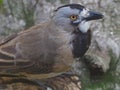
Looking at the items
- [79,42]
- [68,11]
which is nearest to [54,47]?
[79,42]

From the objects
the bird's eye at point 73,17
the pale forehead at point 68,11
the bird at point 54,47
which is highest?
the pale forehead at point 68,11

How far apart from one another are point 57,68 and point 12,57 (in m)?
0.39

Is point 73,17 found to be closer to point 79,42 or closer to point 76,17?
point 76,17

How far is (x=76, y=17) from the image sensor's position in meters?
4.85

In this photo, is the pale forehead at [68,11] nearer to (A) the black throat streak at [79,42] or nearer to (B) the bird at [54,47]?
(B) the bird at [54,47]

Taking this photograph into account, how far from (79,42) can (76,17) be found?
Answer: 218 mm

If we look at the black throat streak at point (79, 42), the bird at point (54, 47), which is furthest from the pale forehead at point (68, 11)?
the black throat streak at point (79, 42)

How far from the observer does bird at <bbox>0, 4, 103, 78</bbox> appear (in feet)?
15.9

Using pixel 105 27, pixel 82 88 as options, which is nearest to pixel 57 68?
pixel 82 88

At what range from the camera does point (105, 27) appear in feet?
19.7

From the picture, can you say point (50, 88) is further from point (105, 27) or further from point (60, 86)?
point (105, 27)

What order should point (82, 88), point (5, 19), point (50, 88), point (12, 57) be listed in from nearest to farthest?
point (12, 57)
point (50, 88)
point (82, 88)
point (5, 19)

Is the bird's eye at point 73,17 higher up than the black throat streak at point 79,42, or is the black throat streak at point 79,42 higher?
the bird's eye at point 73,17

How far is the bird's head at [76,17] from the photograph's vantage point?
4.84 m
